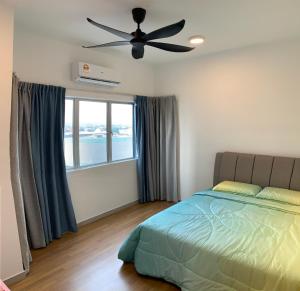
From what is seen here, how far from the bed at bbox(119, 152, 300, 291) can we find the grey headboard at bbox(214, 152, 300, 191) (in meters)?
0.03

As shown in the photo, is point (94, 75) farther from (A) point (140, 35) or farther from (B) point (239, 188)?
(B) point (239, 188)

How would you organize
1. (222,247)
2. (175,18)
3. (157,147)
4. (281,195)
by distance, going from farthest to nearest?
(157,147) → (281,195) → (175,18) → (222,247)

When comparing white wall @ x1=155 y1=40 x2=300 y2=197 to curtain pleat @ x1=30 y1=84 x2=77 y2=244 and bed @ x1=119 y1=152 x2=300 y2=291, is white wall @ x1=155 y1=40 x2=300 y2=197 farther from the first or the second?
curtain pleat @ x1=30 y1=84 x2=77 y2=244

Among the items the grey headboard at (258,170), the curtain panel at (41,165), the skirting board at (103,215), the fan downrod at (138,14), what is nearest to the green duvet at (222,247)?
the grey headboard at (258,170)

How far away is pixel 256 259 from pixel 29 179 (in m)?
2.41

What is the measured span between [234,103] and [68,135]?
2515mm

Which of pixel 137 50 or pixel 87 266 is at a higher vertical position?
pixel 137 50

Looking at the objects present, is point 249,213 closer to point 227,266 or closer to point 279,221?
point 279,221

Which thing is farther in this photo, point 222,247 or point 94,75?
point 94,75

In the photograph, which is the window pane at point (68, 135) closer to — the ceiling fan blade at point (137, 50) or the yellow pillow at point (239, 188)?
the ceiling fan blade at point (137, 50)

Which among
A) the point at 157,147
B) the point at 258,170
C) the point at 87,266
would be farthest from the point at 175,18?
the point at 87,266

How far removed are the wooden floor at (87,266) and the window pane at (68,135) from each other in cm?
97

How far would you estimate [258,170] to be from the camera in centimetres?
351

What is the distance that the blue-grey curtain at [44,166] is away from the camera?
282 cm
